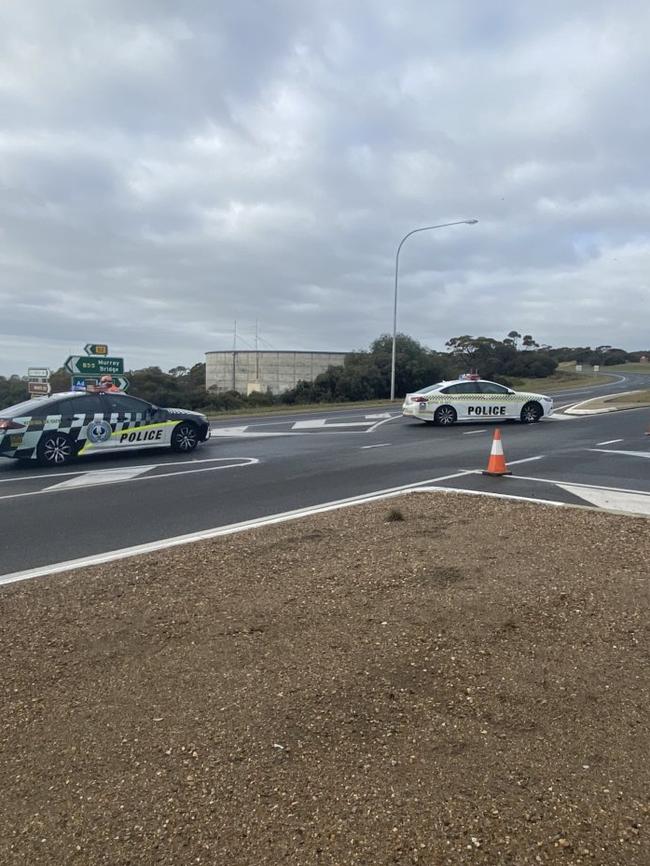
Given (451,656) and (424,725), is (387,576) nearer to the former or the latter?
(451,656)

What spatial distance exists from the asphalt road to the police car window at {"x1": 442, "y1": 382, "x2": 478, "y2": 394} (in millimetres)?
2347

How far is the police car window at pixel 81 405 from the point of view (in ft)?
44.2

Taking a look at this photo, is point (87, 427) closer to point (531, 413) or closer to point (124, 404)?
point (124, 404)

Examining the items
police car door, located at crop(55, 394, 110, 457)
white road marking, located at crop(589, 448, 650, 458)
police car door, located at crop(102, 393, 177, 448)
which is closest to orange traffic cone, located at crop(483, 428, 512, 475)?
white road marking, located at crop(589, 448, 650, 458)

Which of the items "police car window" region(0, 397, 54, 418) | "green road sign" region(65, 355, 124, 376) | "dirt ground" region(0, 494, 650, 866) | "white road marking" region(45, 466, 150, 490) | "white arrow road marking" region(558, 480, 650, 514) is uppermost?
"green road sign" region(65, 355, 124, 376)

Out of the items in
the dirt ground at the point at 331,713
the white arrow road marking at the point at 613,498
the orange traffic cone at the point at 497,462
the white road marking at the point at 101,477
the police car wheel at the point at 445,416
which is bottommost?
the dirt ground at the point at 331,713

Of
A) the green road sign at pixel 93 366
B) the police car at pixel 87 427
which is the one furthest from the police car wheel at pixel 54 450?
the green road sign at pixel 93 366

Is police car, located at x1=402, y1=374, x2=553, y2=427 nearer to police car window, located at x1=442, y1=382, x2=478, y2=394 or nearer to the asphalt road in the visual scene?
police car window, located at x1=442, y1=382, x2=478, y2=394

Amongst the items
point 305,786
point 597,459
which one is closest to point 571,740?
point 305,786

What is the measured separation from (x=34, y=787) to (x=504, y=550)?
4.18 metres

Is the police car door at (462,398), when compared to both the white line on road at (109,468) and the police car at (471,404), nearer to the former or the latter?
the police car at (471,404)

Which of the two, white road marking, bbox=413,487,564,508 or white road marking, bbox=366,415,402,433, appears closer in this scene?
white road marking, bbox=413,487,564,508

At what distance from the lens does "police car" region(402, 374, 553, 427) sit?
66.9 feet

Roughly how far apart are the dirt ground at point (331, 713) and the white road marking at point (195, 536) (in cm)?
47
